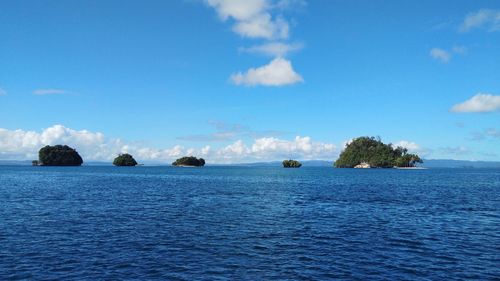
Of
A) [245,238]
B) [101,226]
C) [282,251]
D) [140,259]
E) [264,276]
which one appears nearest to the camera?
[264,276]

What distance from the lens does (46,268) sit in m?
29.0

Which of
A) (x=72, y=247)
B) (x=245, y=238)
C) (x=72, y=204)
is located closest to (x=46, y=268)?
(x=72, y=247)

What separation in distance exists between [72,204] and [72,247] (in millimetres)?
36087

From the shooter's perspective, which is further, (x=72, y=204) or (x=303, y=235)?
(x=72, y=204)

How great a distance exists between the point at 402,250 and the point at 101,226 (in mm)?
34113

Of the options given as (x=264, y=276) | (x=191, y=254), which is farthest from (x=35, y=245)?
(x=264, y=276)

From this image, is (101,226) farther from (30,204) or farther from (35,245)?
(30,204)

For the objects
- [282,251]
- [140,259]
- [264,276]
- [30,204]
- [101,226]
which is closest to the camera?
[264,276]

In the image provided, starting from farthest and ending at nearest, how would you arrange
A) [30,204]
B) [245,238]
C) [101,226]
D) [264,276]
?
[30,204] → [101,226] → [245,238] → [264,276]

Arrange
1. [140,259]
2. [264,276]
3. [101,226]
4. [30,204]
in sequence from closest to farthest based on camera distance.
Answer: [264,276]
[140,259]
[101,226]
[30,204]

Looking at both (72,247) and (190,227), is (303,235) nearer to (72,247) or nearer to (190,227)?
(190,227)

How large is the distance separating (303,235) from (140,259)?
1852 centimetres

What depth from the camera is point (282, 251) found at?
116 ft

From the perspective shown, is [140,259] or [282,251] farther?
[282,251]
